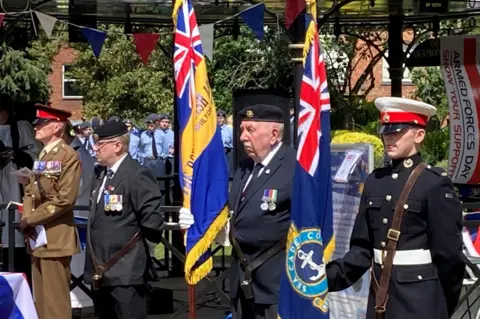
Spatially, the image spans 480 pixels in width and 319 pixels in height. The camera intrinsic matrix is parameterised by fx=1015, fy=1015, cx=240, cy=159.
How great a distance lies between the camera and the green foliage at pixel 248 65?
93.7ft

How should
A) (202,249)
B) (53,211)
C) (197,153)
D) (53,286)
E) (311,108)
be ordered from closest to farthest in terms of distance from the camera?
1. (311,108)
2. (202,249)
3. (197,153)
4. (53,211)
5. (53,286)

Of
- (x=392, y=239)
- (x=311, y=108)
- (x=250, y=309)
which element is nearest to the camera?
(x=392, y=239)

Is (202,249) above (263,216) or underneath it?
underneath

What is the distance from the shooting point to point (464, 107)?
11375mm

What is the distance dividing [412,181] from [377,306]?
73cm

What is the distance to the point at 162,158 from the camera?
68.6ft

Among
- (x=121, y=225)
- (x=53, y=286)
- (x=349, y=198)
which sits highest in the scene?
(x=349, y=198)

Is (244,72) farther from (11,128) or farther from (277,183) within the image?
(277,183)

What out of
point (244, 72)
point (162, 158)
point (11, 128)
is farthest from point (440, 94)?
point (11, 128)

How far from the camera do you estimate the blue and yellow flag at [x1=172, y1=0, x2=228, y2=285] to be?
6996 mm

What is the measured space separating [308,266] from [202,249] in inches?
53.5

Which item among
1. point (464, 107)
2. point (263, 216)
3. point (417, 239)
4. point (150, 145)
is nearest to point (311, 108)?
point (263, 216)

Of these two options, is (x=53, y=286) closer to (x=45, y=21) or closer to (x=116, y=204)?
(x=116, y=204)

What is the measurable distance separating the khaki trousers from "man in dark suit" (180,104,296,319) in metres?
2.31
